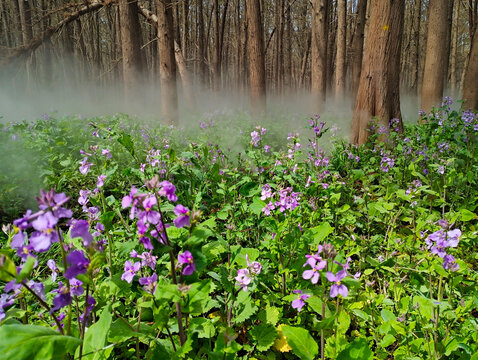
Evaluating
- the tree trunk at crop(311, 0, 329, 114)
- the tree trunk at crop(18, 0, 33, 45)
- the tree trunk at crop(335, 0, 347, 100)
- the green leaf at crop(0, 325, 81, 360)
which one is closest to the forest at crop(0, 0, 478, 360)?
the green leaf at crop(0, 325, 81, 360)

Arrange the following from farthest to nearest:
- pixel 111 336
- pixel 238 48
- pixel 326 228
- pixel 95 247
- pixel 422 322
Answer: pixel 238 48 → pixel 326 228 → pixel 422 322 → pixel 111 336 → pixel 95 247

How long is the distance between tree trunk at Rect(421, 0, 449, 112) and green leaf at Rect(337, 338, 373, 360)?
7.71m

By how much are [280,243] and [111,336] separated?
107 cm

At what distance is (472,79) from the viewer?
6418mm

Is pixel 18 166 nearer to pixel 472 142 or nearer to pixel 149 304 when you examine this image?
pixel 149 304

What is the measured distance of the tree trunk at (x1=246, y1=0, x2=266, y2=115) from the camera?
7984mm

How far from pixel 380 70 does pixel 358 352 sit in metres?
4.52

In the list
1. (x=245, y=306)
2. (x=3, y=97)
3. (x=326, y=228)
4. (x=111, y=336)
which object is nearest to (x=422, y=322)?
(x=326, y=228)

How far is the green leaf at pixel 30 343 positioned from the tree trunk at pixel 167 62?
7.17 meters

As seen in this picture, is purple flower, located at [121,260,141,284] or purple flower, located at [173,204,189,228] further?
purple flower, located at [121,260,141,284]

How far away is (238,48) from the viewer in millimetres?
23750

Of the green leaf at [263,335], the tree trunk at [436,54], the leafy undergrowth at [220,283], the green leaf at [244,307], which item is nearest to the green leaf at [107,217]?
the leafy undergrowth at [220,283]

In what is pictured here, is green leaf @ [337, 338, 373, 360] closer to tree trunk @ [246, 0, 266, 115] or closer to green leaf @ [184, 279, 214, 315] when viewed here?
green leaf @ [184, 279, 214, 315]

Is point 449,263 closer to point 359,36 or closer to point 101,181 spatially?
point 101,181
